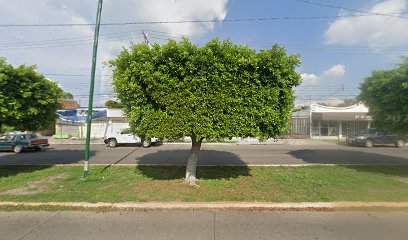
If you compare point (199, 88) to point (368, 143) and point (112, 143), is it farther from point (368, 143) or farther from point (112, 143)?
A: point (368, 143)

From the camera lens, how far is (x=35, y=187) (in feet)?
20.8

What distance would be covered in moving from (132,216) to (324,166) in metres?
8.00

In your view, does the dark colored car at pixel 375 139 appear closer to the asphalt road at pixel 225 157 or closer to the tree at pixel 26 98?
the asphalt road at pixel 225 157

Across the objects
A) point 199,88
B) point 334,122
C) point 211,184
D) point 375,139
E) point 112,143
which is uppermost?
point 199,88

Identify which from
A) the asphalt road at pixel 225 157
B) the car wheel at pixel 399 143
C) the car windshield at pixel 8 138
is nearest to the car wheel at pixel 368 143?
the car wheel at pixel 399 143

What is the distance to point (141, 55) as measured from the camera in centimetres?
551

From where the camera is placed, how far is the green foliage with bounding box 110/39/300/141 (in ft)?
17.6

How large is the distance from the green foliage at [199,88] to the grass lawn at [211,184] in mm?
1581

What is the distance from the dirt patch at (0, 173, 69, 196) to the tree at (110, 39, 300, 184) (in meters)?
3.40

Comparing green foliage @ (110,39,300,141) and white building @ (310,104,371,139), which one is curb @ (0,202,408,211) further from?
white building @ (310,104,371,139)

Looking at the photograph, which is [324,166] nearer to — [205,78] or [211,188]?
[211,188]

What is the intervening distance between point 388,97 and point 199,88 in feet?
20.5

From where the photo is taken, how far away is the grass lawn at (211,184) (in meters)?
5.36

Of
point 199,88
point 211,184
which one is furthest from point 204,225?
point 199,88
